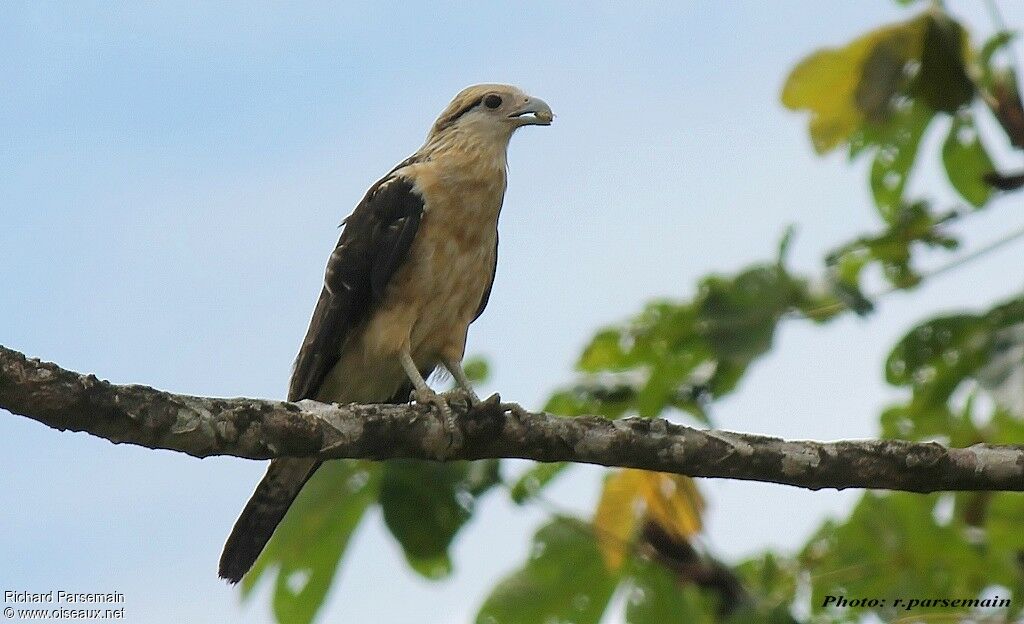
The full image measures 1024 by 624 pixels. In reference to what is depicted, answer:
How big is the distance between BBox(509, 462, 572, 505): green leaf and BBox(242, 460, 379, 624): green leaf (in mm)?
547

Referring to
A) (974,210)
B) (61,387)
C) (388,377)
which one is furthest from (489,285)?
(61,387)

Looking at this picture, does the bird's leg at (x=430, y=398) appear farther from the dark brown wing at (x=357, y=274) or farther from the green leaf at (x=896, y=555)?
the green leaf at (x=896, y=555)

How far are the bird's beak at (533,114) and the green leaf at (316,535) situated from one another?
2020mm

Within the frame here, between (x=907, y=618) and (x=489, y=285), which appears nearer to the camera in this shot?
(x=907, y=618)

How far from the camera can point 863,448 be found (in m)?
3.99

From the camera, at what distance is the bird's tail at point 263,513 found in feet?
16.7

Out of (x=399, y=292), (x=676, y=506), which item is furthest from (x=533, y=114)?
(x=676, y=506)

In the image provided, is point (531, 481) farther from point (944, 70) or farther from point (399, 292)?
point (944, 70)

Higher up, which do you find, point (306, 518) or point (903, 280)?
point (903, 280)

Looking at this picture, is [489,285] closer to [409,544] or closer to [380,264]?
[380,264]

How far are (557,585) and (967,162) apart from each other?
94.7 inches

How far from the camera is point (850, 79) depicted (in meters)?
5.45

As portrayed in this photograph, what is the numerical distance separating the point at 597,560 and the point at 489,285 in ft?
5.06

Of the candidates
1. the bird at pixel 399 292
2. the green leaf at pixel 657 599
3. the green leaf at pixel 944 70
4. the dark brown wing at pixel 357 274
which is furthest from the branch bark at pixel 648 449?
the green leaf at pixel 944 70
